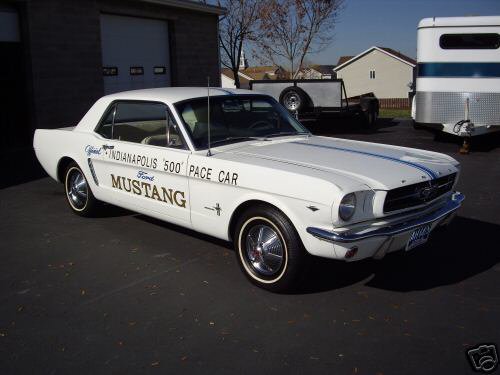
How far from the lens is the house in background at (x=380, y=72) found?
68.3m

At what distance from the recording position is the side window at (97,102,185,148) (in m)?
5.18

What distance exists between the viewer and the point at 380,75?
70125 mm

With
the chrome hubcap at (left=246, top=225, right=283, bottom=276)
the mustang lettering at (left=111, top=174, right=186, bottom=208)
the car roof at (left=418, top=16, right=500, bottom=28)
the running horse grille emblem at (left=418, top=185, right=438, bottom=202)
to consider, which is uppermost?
the car roof at (left=418, top=16, right=500, bottom=28)

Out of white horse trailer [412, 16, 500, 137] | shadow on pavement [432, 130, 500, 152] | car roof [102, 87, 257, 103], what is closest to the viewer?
car roof [102, 87, 257, 103]

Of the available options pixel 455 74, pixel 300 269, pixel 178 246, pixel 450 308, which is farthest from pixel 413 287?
pixel 455 74

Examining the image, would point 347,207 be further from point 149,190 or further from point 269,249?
point 149,190

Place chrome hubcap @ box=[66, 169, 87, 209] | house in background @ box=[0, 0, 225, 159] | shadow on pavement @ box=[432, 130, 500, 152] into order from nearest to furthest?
1. chrome hubcap @ box=[66, 169, 87, 209]
2. shadow on pavement @ box=[432, 130, 500, 152]
3. house in background @ box=[0, 0, 225, 159]

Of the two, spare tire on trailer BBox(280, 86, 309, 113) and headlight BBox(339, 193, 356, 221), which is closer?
headlight BBox(339, 193, 356, 221)

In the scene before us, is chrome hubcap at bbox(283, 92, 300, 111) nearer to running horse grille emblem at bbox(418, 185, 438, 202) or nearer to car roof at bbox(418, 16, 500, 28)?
car roof at bbox(418, 16, 500, 28)

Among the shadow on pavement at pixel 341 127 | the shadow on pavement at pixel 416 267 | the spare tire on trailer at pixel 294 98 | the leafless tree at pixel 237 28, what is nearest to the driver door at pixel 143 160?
the shadow on pavement at pixel 416 267

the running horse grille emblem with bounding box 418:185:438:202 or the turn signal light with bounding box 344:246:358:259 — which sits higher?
the running horse grille emblem with bounding box 418:185:438:202

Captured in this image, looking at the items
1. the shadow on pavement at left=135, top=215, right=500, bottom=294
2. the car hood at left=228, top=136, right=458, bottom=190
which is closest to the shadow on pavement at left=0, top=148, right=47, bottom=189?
the shadow on pavement at left=135, top=215, right=500, bottom=294

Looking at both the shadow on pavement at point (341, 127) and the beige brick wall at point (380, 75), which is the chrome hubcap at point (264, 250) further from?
the beige brick wall at point (380, 75)

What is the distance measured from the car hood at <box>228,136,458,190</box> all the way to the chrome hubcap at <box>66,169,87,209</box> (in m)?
2.40
